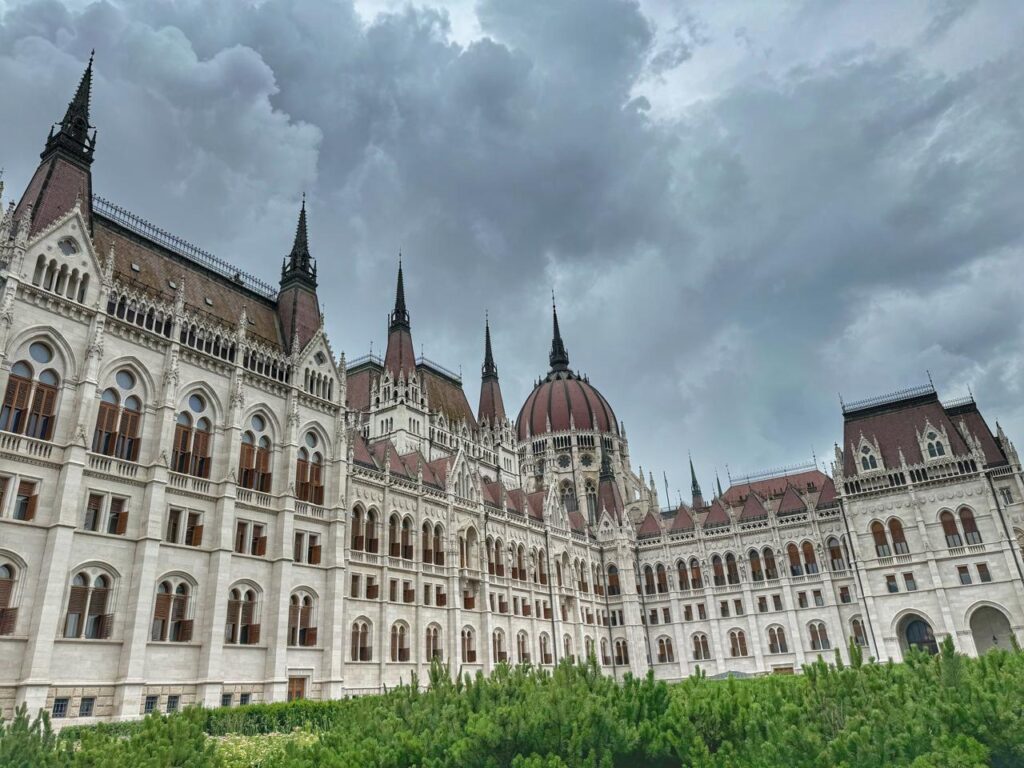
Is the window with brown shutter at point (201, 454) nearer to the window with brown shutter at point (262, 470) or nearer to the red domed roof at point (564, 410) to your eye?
the window with brown shutter at point (262, 470)

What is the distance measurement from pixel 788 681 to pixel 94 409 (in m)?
31.3

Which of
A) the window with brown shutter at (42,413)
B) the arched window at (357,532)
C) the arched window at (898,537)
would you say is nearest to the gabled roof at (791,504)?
the arched window at (898,537)

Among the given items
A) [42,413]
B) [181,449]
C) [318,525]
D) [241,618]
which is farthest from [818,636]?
[42,413]

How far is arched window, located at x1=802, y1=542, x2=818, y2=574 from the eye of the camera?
215ft

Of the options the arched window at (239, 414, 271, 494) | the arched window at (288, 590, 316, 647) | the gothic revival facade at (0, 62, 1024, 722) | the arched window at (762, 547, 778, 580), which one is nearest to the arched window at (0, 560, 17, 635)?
the gothic revival facade at (0, 62, 1024, 722)

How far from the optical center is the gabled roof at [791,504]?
A: 68.1 metres

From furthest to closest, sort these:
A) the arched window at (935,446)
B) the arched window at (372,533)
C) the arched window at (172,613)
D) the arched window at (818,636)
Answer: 1. the arched window at (818,636)
2. the arched window at (935,446)
3. the arched window at (372,533)
4. the arched window at (172,613)

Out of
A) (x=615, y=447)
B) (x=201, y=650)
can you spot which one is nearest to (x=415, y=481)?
(x=201, y=650)

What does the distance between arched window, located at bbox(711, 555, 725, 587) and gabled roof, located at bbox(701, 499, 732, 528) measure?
3.32 m

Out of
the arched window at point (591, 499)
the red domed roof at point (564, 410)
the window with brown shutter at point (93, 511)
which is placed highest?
the red domed roof at point (564, 410)

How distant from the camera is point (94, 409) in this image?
3228cm

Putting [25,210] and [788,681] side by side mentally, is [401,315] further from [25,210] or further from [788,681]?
[788,681]

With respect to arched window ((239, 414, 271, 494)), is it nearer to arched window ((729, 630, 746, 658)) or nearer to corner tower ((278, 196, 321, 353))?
corner tower ((278, 196, 321, 353))

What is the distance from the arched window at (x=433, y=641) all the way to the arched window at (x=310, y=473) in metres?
13.6
